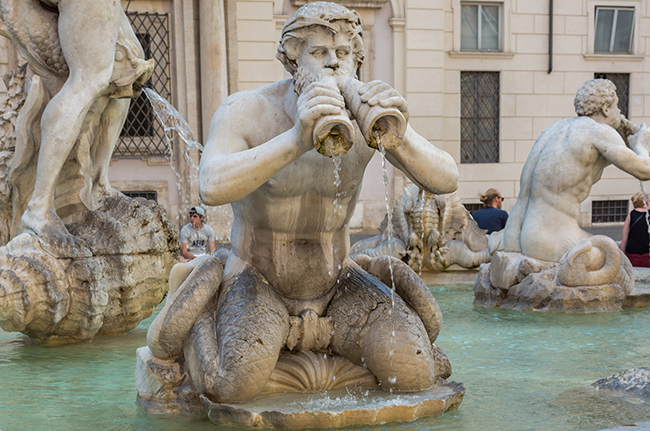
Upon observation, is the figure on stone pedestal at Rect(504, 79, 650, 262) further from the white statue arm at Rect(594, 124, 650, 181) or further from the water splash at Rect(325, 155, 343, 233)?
the water splash at Rect(325, 155, 343, 233)

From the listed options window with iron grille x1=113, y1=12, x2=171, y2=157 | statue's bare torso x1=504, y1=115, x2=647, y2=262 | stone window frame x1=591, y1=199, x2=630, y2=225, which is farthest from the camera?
stone window frame x1=591, y1=199, x2=630, y2=225

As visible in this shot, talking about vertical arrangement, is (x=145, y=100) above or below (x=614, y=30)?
below

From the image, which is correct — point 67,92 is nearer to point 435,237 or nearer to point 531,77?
point 435,237

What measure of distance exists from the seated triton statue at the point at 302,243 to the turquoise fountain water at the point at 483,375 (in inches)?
10.8

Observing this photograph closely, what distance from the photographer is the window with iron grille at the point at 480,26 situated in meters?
18.1

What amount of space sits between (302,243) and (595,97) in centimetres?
356

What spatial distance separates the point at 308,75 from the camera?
3164 mm

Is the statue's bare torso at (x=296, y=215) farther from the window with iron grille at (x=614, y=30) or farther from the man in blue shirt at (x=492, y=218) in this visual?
the window with iron grille at (x=614, y=30)

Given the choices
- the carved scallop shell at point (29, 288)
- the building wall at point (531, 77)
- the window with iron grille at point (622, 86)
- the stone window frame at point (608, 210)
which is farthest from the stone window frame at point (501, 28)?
the carved scallop shell at point (29, 288)

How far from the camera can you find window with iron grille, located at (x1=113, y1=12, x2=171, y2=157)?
15.2 m

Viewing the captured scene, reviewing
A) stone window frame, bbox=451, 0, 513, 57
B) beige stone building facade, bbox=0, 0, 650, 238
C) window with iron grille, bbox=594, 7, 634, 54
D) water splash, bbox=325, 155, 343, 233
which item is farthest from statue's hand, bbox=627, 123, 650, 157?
window with iron grille, bbox=594, 7, 634, 54

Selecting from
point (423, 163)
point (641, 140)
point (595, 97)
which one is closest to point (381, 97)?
point (423, 163)

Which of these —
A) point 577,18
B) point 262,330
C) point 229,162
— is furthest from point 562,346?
point 577,18

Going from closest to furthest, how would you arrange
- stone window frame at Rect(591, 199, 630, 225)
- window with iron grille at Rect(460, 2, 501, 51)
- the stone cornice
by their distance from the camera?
the stone cornice < window with iron grille at Rect(460, 2, 501, 51) < stone window frame at Rect(591, 199, 630, 225)
